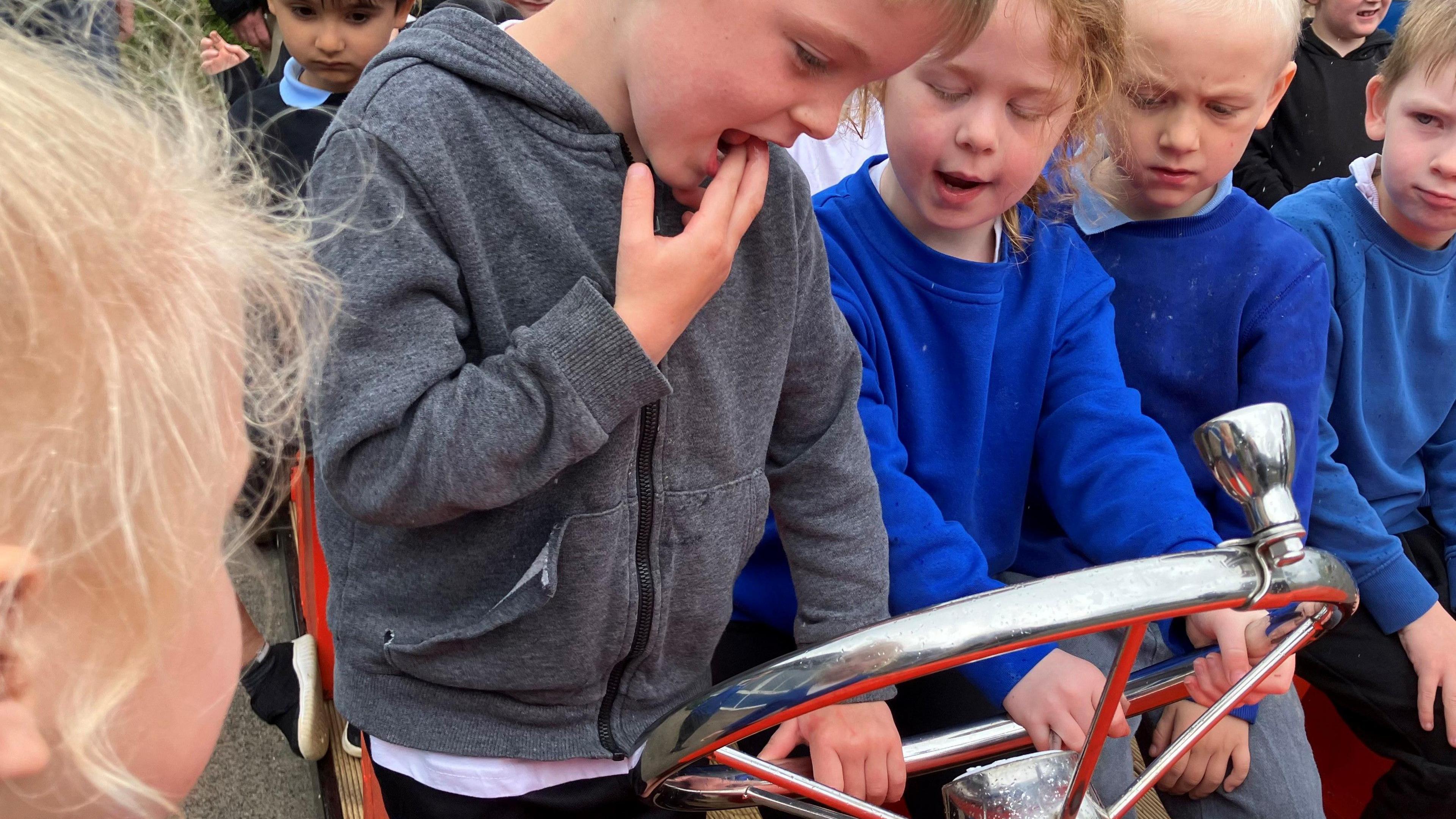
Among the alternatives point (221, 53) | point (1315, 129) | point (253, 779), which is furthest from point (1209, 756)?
point (221, 53)

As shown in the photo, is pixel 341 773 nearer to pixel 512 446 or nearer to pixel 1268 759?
pixel 512 446

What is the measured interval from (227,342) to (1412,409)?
5.34ft

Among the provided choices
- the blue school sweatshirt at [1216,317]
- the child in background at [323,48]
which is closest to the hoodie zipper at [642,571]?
the blue school sweatshirt at [1216,317]

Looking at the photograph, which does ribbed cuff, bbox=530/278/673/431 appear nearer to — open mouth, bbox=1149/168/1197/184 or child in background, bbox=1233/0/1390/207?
open mouth, bbox=1149/168/1197/184

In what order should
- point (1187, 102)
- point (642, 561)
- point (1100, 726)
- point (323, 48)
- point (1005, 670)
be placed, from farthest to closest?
point (323, 48) < point (1187, 102) < point (1005, 670) < point (642, 561) < point (1100, 726)

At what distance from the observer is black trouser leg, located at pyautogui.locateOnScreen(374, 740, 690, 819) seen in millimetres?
963

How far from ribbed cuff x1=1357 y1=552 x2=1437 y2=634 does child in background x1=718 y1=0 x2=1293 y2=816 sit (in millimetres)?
404

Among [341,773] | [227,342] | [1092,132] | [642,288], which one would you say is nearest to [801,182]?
[642,288]

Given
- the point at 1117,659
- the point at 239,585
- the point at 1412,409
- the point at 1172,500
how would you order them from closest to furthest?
the point at 1117,659
the point at 1172,500
the point at 1412,409
the point at 239,585

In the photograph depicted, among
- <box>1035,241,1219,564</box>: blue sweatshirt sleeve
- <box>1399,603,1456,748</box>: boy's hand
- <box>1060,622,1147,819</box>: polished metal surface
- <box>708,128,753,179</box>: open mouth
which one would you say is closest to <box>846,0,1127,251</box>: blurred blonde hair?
<box>1035,241,1219,564</box>: blue sweatshirt sleeve

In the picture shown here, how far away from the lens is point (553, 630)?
91 centimetres

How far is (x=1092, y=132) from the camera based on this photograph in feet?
4.44

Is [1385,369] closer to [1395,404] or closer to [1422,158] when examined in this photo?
[1395,404]

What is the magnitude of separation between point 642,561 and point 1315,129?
2.80m
